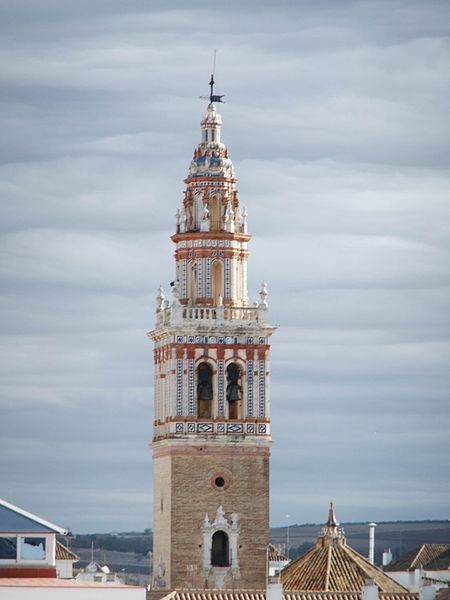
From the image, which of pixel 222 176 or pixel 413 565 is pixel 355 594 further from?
pixel 413 565

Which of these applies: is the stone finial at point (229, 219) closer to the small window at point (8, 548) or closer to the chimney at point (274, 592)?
the chimney at point (274, 592)

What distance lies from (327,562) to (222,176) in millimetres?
15403

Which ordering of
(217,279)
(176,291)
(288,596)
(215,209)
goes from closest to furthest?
(288,596)
(176,291)
(217,279)
(215,209)

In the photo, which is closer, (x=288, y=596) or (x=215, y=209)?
(x=288, y=596)

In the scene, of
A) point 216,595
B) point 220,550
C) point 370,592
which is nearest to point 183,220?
point 220,550

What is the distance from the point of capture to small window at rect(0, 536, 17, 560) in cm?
8381

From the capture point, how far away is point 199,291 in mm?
110188

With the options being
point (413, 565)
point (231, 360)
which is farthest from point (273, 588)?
point (413, 565)

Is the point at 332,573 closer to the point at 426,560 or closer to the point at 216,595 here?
the point at 216,595

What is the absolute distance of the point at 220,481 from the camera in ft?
358

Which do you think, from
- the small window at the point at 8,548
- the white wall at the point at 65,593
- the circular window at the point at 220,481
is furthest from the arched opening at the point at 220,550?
the small window at the point at 8,548

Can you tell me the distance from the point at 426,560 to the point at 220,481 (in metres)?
42.1

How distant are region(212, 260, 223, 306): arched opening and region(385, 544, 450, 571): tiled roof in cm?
3674

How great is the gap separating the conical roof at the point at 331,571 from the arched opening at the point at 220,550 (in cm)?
238
